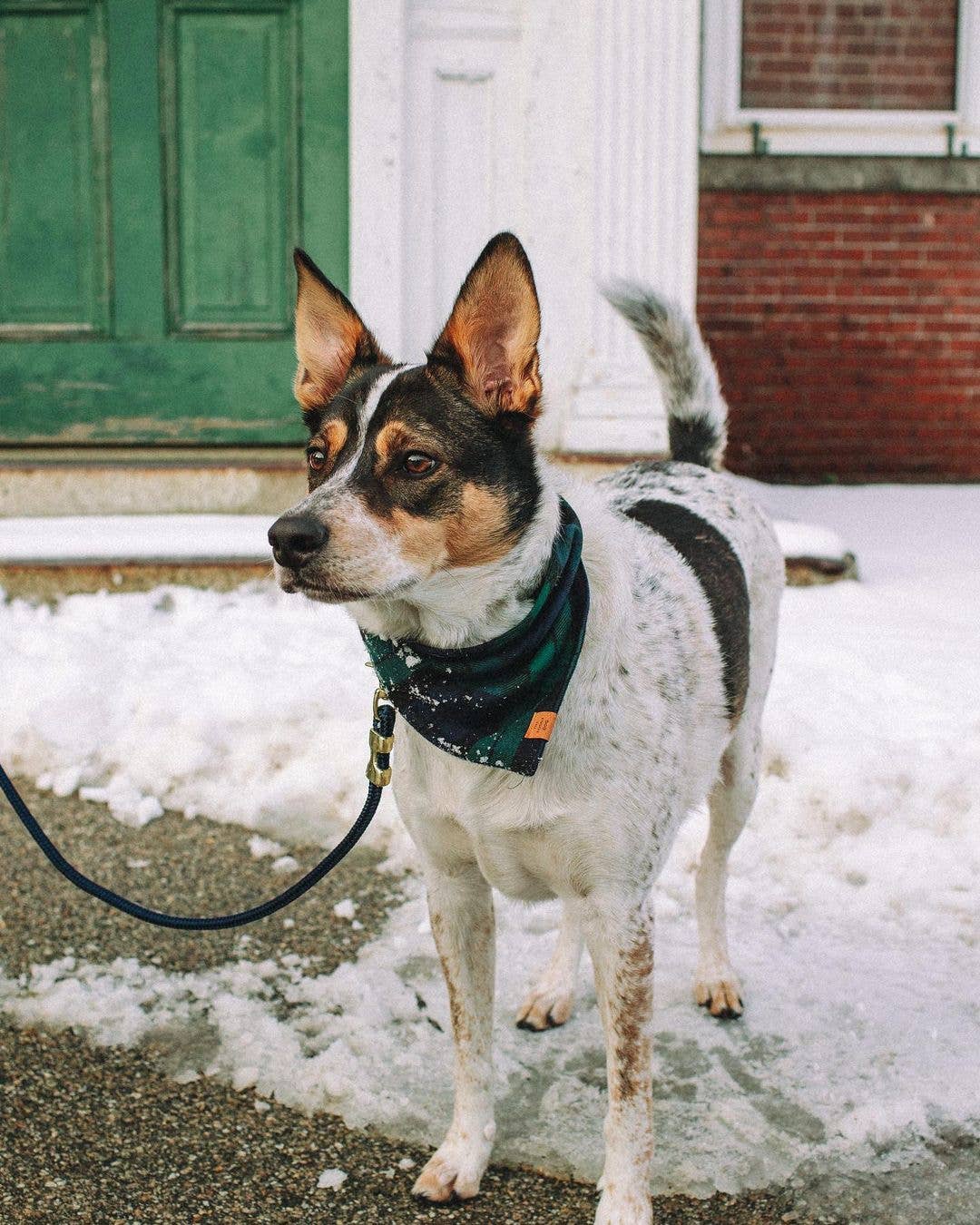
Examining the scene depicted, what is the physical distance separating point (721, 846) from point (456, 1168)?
1.04m

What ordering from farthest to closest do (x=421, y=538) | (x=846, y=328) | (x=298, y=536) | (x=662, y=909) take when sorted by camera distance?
(x=846, y=328), (x=662, y=909), (x=421, y=538), (x=298, y=536)

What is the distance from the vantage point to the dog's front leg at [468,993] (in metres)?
2.52

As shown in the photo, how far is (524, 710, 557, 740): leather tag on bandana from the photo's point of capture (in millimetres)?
2213

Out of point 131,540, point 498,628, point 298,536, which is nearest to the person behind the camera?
point 298,536

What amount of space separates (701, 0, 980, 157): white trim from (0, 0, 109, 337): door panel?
3.43 m

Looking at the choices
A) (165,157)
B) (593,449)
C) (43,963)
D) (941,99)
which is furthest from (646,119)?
(43,963)

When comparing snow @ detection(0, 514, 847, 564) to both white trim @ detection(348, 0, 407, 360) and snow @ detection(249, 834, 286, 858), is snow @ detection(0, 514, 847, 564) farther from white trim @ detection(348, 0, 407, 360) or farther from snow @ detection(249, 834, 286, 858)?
snow @ detection(249, 834, 286, 858)

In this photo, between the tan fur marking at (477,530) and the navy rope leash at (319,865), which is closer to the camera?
the tan fur marking at (477,530)

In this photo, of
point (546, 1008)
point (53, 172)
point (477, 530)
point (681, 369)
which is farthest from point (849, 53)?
point (477, 530)

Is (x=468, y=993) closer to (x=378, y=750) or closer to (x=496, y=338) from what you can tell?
(x=378, y=750)

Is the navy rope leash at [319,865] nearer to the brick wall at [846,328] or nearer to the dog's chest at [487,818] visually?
the dog's chest at [487,818]

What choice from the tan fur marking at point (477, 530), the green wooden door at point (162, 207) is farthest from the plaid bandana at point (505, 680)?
the green wooden door at point (162, 207)

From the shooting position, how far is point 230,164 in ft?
19.7

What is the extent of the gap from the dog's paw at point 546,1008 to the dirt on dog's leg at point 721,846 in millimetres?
315
